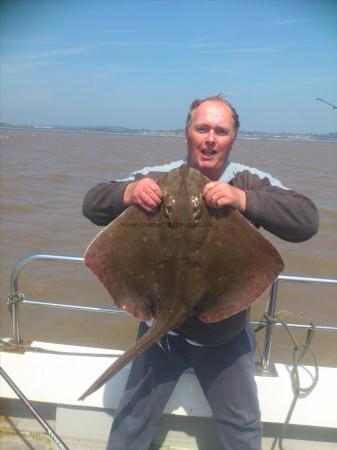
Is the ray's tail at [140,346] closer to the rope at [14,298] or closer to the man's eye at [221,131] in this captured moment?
the man's eye at [221,131]

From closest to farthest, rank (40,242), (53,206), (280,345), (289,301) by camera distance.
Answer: (280,345)
(289,301)
(40,242)
(53,206)

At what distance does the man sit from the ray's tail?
1.17ft

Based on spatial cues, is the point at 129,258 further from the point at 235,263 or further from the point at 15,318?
the point at 15,318

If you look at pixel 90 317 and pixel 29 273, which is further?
pixel 29 273

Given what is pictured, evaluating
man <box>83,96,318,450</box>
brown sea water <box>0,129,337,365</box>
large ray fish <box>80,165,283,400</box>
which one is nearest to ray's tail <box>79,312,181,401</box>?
large ray fish <box>80,165,283,400</box>

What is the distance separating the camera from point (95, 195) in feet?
9.18

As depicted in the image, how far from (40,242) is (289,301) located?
6314 millimetres

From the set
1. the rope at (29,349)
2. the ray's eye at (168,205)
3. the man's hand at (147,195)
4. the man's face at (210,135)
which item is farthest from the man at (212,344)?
the rope at (29,349)

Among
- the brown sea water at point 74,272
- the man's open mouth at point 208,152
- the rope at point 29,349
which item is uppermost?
the man's open mouth at point 208,152

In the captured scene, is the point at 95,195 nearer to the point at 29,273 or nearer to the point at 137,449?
the point at 137,449

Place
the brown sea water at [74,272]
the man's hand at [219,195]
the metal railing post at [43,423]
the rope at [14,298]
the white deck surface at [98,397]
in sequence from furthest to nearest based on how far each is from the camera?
1. the brown sea water at [74,272]
2. the rope at [14,298]
3. the white deck surface at [98,397]
4. the metal railing post at [43,423]
5. the man's hand at [219,195]

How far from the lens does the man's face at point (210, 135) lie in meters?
2.77

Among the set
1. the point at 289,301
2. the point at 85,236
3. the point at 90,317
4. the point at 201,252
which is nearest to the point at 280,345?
the point at 289,301

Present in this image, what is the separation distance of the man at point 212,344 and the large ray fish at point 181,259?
0.74 feet
